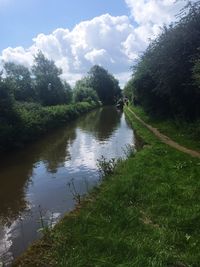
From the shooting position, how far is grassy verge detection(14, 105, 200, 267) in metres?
7.30

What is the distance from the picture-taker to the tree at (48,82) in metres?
62.3

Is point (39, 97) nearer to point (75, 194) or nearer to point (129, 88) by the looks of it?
point (129, 88)

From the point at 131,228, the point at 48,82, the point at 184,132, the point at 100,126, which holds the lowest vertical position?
the point at 100,126

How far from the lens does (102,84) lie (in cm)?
11731

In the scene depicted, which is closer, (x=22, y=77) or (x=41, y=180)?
(x=41, y=180)

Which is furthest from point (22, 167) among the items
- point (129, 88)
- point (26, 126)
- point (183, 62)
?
point (129, 88)

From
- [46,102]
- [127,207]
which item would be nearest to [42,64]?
[46,102]

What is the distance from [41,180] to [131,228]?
29.6ft

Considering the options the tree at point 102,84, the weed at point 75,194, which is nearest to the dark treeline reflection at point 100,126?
the weed at point 75,194

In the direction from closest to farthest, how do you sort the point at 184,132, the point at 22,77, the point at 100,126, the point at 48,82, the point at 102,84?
the point at 184,132 → the point at 100,126 → the point at 22,77 → the point at 48,82 → the point at 102,84

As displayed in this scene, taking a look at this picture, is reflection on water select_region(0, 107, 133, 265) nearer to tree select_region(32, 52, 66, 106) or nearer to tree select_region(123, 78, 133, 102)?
tree select_region(123, 78, 133, 102)

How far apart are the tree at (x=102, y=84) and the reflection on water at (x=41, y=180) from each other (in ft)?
284

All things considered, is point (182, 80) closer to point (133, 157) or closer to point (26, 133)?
point (133, 157)

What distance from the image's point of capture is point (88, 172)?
1797cm
